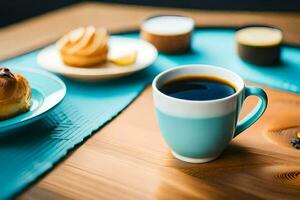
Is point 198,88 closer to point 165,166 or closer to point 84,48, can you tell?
point 165,166

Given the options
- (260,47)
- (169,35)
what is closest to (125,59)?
(169,35)

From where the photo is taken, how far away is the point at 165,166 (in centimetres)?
54

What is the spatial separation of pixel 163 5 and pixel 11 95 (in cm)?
134

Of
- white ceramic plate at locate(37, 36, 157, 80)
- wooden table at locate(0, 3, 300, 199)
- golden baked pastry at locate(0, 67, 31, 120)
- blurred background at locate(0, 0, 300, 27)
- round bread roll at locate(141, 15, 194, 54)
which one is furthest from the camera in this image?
blurred background at locate(0, 0, 300, 27)

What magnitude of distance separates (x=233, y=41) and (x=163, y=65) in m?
0.22

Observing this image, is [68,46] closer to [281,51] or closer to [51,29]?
[51,29]

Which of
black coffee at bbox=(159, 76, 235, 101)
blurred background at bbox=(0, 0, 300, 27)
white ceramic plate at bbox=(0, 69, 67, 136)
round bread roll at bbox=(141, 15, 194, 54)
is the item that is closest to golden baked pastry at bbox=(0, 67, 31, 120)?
white ceramic plate at bbox=(0, 69, 67, 136)

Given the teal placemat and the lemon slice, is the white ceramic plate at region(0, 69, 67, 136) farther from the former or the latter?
the lemon slice

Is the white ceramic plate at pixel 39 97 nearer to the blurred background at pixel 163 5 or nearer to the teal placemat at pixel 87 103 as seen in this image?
the teal placemat at pixel 87 103

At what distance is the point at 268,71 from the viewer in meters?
0.83

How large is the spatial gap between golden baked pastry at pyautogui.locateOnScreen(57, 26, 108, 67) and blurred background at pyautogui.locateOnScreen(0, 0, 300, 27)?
41.5 inches

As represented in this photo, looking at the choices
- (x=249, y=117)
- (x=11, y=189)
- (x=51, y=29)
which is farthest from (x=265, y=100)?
(x=51, y=29)

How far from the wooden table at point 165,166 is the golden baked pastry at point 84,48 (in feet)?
0.51

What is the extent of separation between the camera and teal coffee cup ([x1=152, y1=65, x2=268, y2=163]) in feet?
1.61
